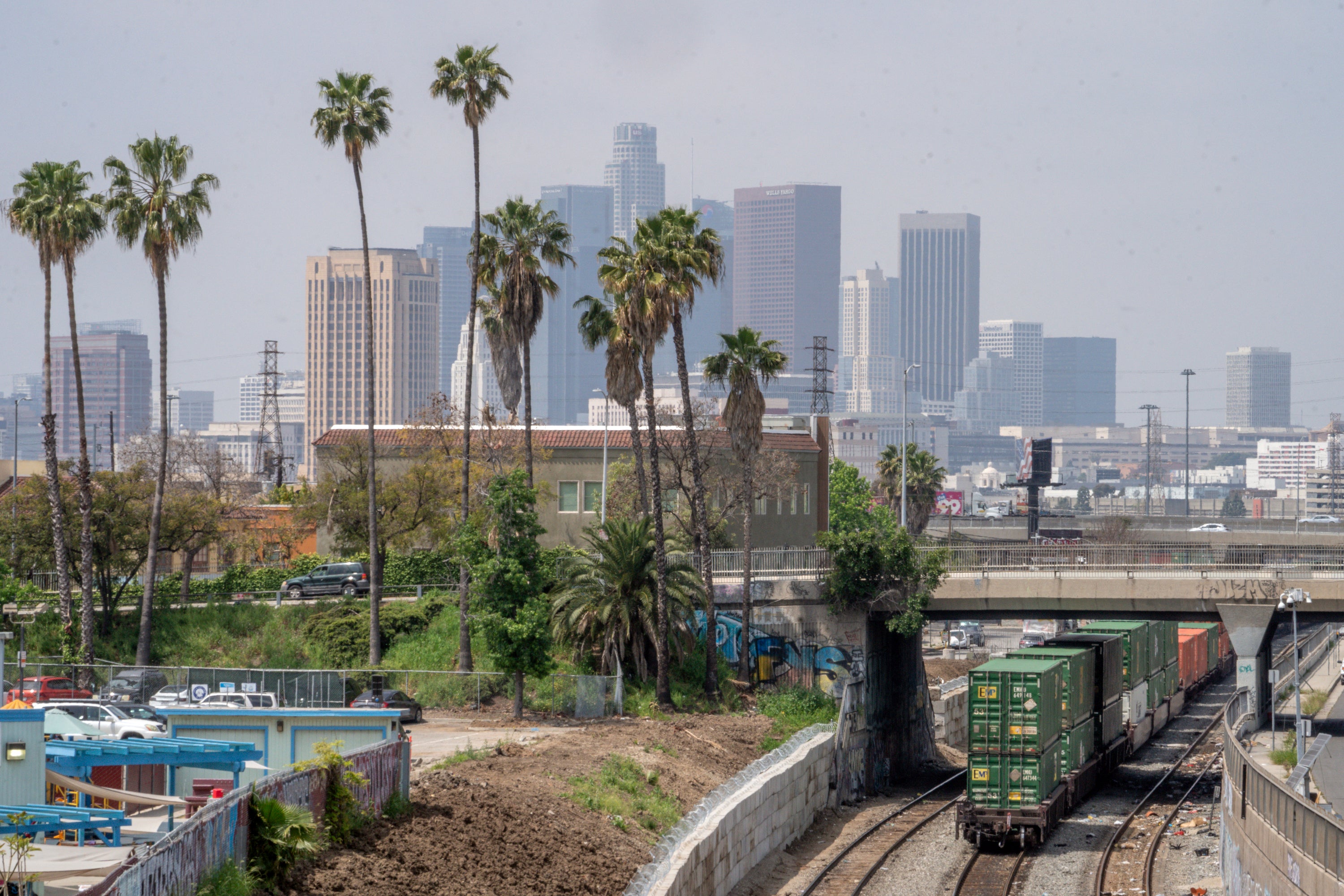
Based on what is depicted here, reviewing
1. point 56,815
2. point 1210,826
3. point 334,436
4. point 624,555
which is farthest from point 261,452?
point 56,815

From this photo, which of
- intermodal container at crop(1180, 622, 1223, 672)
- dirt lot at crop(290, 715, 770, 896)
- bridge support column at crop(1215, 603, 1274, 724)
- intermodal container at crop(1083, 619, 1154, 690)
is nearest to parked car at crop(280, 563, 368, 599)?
dirt lot at crop(290, 715, 770, 896)

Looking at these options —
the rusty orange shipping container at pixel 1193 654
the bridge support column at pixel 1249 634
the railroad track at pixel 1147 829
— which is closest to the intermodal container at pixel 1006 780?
the railroad track at pixel 1147 829

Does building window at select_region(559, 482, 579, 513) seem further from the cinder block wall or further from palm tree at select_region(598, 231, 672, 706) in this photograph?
the cinder block wall

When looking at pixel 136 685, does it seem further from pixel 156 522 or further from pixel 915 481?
pixel 915 481

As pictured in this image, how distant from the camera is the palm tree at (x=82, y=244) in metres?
49.3

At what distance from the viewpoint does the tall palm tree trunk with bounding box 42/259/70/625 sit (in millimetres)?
49688

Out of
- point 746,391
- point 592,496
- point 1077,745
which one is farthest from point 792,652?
point 592,496

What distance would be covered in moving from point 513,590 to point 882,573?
15682 mm

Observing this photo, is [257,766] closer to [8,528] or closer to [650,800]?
[650,800]

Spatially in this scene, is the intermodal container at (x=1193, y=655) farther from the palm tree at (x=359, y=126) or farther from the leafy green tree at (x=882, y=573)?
the palm tree at (x=359, y=126)

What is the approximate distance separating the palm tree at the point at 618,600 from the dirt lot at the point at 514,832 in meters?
7.40

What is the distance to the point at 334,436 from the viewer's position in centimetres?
6938

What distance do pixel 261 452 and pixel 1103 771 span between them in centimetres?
13511

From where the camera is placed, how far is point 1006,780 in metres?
37.4
